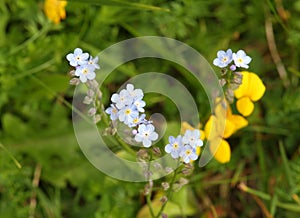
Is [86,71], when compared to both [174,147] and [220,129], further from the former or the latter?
[220,129]

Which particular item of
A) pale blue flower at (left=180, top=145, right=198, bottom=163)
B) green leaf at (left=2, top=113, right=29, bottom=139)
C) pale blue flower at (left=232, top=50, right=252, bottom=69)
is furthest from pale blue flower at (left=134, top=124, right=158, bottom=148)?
green leaf at (left=2, top=113, right=29, bottom=139)

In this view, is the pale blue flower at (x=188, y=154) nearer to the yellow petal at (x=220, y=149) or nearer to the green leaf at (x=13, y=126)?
the yellow petal at (x=220, y=149)

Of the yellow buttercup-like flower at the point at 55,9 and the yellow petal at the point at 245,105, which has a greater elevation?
the yellow buttercup-like flower at the point at 55,9

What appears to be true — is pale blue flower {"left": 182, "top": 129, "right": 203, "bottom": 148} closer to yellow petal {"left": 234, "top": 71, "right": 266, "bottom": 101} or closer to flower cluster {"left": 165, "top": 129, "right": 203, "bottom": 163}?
flower cluster {"left": 165, "top": 129, "right": 203, "bottom": 163}

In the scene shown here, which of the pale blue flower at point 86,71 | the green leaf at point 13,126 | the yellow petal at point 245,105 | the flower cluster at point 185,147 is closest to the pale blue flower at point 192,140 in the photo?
the flower cluster at point 185,147

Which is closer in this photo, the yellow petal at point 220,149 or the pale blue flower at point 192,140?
the pale blue flower at point 192,140

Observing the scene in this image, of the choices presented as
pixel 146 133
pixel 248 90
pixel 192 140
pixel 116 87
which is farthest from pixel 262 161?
pixel 146 133

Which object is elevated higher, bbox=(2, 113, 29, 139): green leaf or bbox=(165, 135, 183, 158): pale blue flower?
bbox=(2, 113, 29, 139): green leaf
